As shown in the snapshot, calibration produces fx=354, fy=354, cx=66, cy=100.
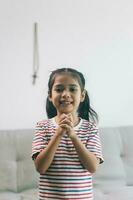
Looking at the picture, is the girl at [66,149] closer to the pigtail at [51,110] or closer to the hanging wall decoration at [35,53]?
the pigtail at [51,110]

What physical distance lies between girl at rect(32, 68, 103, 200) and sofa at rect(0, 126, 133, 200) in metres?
0.68

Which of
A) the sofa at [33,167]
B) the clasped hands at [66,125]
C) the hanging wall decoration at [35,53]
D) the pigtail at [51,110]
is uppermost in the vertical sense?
the hanging wall decoration at [35,53]

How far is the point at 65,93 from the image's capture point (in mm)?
1170

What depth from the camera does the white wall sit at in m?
2.23

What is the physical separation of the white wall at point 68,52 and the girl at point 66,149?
1.03 m

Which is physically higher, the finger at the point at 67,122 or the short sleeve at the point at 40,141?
the finger at the point at 67,122
